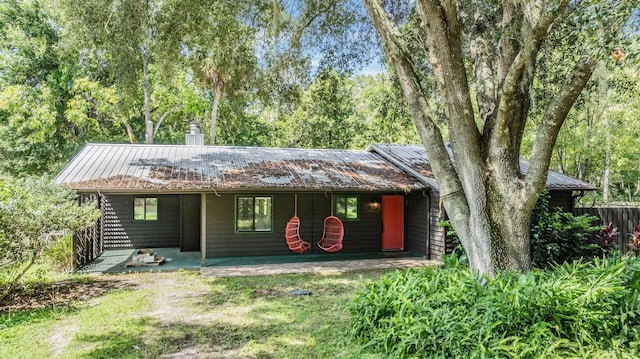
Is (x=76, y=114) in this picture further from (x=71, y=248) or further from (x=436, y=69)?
(x=436, y=69)

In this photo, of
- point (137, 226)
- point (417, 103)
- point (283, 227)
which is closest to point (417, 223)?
point (283, 227)

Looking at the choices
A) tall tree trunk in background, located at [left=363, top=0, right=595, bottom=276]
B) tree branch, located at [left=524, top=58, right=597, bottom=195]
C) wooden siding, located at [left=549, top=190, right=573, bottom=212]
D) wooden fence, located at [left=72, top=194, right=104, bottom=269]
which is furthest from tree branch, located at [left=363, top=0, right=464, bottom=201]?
wooden siding, located at [left=549, top=190, right=573, bottom=212]

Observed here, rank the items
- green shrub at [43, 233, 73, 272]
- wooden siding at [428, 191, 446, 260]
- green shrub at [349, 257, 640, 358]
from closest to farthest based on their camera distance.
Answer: green shrub at [349, 257, 640, 358]
green shrub at [43, 233, 73, 272]
wooden siding at [428, 191, 446, 260]

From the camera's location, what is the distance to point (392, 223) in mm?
11695

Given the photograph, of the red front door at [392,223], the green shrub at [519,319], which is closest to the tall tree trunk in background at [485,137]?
the green shrub at [519,319]

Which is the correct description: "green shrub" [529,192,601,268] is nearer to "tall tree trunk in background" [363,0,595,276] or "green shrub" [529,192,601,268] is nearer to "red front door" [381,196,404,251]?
"tall tree trunk in background" [363,0,595,276]

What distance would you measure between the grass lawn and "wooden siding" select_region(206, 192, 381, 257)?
2404mm

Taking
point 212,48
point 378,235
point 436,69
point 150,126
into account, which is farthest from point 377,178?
point 150,126

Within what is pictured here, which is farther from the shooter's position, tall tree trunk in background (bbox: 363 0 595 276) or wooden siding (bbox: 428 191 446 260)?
wooden siding (bbox: 428 191 446 260)

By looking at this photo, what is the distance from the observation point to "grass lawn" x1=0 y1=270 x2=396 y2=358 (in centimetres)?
443

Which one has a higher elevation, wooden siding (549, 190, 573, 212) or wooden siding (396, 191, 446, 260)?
wooden siding (549, 190, 573, 212)

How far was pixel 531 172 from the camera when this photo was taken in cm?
458

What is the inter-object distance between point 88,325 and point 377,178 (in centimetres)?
736


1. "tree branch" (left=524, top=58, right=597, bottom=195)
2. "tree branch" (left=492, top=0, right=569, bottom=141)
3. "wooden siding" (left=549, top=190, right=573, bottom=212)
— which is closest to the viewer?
"tree branch" (left=492, top=0, right=569, bottom=141)
